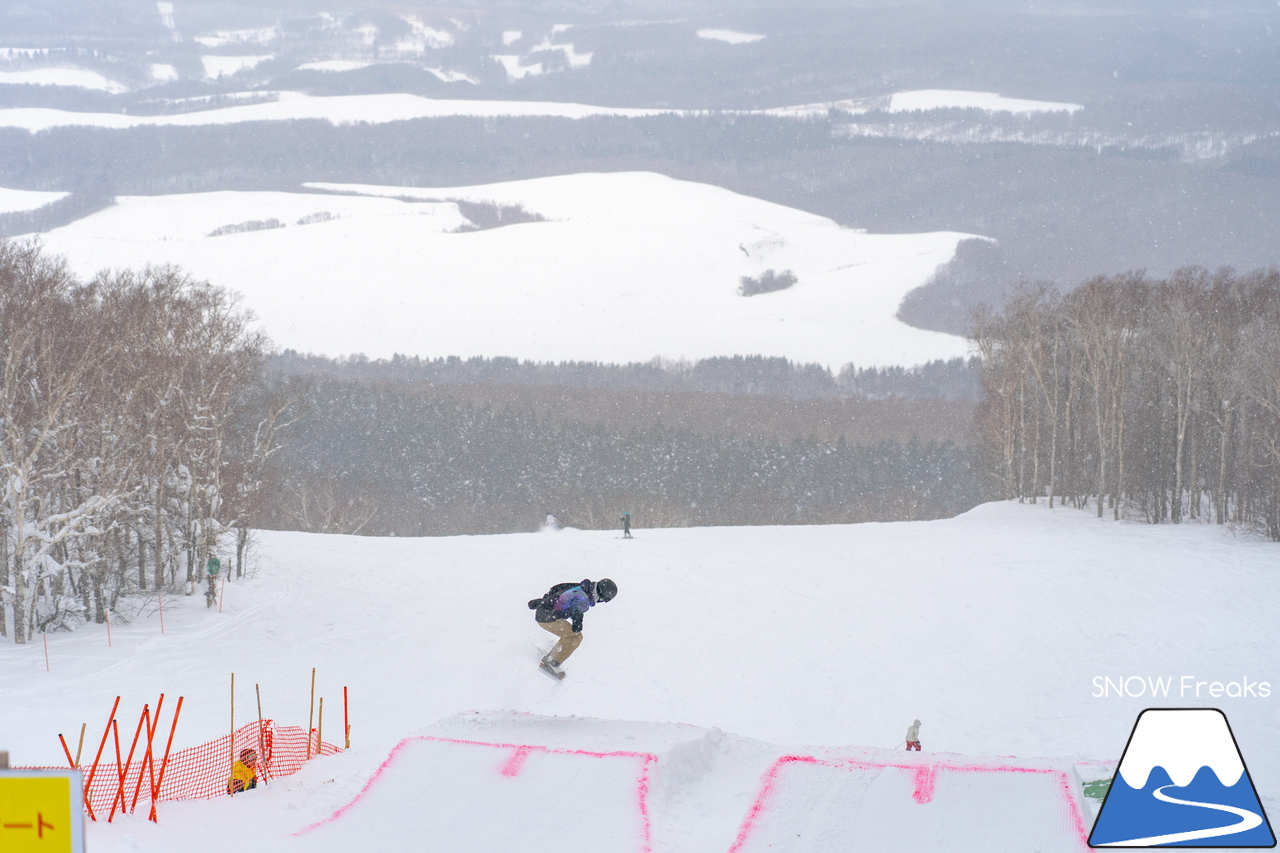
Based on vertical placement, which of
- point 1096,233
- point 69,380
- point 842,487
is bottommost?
point 842,487

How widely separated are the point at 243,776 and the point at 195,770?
267cm

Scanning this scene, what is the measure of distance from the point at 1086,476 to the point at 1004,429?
195 inches

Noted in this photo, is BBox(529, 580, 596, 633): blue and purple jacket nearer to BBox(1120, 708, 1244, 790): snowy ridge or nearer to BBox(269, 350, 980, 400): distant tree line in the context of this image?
BBox(1120, 708, 1244, 790): snowy ridge

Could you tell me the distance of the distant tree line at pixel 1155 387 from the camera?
3644 cm

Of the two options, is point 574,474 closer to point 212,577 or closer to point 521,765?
point 212,577

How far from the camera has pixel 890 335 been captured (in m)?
122

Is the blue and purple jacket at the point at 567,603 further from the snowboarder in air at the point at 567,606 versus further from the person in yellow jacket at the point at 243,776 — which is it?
the person in yellow jacket at the point at 243,776

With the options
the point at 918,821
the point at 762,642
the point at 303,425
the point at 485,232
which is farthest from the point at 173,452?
the point at 485,232

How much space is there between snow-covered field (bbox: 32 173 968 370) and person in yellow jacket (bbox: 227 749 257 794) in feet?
354

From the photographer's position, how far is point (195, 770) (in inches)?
517

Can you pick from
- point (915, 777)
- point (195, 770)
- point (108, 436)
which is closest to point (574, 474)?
point (108, 436)

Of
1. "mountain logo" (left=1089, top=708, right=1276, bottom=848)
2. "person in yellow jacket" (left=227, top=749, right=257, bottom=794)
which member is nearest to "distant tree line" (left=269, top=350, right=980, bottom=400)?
"person in yellow jacket" (left=227, top=749, right=257, bottom=794)

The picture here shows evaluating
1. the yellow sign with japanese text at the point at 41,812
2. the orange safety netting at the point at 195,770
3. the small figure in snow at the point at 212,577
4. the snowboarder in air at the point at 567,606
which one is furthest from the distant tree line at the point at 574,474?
the yellow sign with japanese text at the point at 41,812

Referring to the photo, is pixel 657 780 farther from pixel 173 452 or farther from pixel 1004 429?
pixel 1004 429
